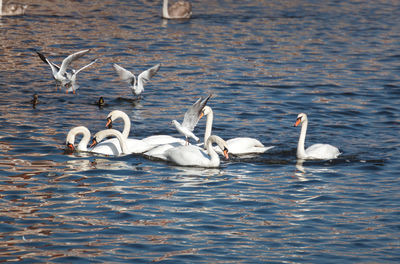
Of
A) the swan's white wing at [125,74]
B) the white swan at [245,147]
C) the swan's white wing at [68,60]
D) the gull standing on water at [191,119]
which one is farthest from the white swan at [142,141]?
the swan's white wing at [125,74]

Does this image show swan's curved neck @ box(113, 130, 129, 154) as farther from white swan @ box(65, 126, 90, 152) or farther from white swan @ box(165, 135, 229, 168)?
white swan @ box(165, 135, 229, 168)

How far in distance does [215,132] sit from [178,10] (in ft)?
56.1

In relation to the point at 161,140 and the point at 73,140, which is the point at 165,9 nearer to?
the point at 161,140

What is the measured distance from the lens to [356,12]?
3762 centimetres

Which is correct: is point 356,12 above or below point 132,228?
above

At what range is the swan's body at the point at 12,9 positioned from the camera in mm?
34312

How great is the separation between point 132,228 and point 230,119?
8.45 metres

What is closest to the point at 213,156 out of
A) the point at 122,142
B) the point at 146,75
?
the point at 122,142

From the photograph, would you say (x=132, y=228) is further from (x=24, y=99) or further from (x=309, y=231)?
(x=24, y=99)

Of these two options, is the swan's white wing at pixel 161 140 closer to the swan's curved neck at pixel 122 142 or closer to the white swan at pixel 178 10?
the swan's curved neck at pixel 122 142

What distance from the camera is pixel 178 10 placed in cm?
3509

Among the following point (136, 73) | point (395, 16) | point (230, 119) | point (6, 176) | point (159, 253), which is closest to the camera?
point (159, 253)

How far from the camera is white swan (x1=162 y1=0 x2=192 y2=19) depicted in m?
35.0

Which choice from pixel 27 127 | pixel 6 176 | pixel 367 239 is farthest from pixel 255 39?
pixel 367 239
